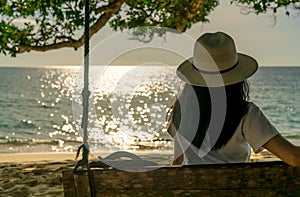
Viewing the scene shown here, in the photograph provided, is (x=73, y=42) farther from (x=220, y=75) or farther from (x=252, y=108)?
(x=252, y=108)

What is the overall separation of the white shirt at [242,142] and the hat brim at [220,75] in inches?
4.8

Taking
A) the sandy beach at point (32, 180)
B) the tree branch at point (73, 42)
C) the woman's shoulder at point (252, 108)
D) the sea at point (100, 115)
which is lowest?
the sea at point (100, 115)

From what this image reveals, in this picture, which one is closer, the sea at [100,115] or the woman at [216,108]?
the woman at [216,108]

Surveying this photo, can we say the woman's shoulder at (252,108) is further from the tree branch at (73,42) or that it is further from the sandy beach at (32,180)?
the tree branch at (73,42)

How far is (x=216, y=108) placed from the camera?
6.63 feet

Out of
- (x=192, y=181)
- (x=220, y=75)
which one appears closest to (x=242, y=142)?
(x=220, y=75)

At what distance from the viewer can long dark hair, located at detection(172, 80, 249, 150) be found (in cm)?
197

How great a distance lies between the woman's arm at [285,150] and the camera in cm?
178

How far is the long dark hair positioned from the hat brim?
0.07 ft

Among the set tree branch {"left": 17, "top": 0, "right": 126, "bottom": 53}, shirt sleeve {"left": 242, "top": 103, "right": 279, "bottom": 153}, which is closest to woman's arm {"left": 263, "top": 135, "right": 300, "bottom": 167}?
shirt sleeve {"left": 242, "top": 103, "right": 279, "bottom": 153}

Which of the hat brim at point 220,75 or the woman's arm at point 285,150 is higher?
the hat brim at point 220,75

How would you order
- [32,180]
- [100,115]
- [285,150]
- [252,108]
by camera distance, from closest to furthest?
[285,150] → [252,108] → [32,180] → [100,115]

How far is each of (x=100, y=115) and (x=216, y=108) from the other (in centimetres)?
2950

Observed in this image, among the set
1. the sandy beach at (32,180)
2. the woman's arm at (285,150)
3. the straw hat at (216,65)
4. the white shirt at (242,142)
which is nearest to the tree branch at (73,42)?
the sandy beach at (32,180)
